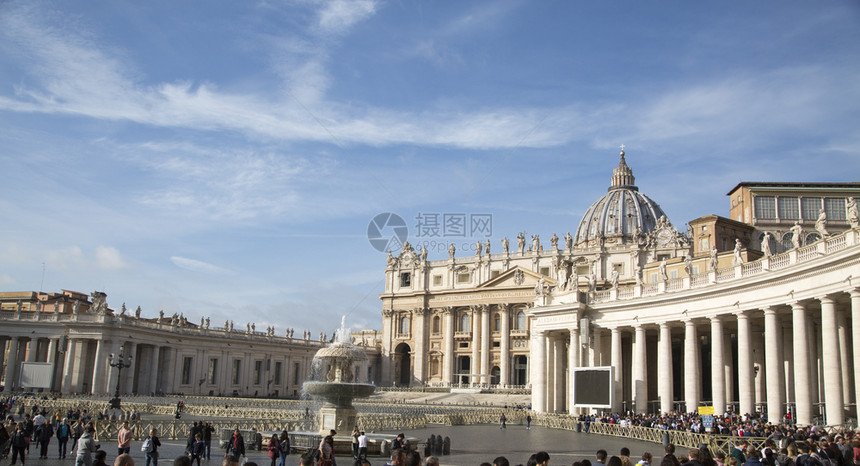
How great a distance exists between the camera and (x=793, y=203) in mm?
60062

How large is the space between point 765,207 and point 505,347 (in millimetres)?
38220

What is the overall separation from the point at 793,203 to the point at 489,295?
4136 cm

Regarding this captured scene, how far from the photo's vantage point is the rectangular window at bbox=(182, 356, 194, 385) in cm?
7131

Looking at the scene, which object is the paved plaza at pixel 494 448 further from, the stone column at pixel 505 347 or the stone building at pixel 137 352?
the stone column at pixel 505 347

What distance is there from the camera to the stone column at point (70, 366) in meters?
61.1

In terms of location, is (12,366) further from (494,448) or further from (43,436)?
(494,448)

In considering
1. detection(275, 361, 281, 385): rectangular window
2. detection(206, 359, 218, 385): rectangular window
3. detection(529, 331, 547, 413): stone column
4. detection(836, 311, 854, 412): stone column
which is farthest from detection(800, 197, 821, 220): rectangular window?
detection(206, 359, 218, 385): rectangular window

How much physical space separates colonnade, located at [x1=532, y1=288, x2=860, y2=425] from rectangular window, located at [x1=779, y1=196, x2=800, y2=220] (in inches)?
844

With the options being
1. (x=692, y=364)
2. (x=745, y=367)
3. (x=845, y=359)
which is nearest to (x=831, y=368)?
(x=845, y=359)

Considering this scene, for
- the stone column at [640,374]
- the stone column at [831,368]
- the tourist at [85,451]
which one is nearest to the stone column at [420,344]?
the stone column at [640,374]

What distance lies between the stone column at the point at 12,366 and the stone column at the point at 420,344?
4908 cm

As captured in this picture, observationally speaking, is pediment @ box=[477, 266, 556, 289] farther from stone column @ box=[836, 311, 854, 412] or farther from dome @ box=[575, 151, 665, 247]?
stone column @ box=[836, 311, 854, 412]

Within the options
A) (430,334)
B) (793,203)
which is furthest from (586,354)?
(430,334)

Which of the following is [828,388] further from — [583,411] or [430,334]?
[430,334]
